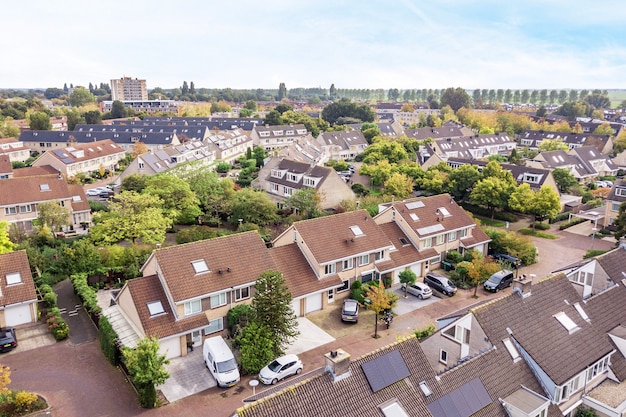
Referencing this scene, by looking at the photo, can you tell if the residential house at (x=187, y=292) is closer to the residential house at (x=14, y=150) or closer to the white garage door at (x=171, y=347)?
the white garage door at (x=171, y=347)

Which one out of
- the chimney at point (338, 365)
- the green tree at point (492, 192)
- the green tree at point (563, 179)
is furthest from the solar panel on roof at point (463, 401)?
the green tree at point (563, 179)

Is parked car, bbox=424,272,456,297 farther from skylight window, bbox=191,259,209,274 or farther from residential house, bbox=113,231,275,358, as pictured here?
skylight window, bbox=191,259,209,274

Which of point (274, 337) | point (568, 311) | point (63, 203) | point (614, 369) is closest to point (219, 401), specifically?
point (274, 337)

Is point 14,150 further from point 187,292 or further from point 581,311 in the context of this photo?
point 581,311

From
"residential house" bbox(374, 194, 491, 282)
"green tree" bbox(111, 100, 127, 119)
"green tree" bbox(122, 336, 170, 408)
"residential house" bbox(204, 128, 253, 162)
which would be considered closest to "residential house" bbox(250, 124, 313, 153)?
"residential house" bbox(204, 128, 253, 162)

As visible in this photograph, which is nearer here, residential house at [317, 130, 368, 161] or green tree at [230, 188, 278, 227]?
green tree at [230, 188, 278, 227]

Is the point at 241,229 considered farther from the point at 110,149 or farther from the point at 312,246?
the point at 110,149
